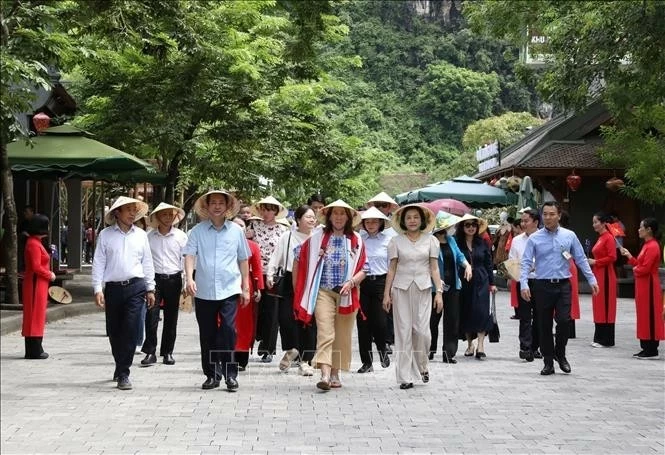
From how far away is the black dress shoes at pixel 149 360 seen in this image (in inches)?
468

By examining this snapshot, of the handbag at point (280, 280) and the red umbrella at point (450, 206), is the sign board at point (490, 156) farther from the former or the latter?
the handbag at point (280, 280)

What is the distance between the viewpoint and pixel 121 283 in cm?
991

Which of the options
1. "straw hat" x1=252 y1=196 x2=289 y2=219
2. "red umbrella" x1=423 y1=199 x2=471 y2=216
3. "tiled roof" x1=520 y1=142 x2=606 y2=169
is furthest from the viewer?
"tiled roof" x1=520 y1=142 x2=606 y2=169

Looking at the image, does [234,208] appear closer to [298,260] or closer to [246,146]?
[298,260]

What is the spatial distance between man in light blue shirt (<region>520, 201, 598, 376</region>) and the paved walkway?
302 mm

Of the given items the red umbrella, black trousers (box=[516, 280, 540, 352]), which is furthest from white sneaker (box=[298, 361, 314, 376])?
the red umbrella

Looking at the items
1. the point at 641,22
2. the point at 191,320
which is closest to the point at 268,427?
the point at 641,22

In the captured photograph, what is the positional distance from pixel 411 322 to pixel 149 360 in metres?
3.09

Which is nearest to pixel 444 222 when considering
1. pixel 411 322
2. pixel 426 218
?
pixel 426 218

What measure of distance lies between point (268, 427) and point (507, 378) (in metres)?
4.04

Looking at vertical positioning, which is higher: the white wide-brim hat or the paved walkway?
the white wide-brim hat

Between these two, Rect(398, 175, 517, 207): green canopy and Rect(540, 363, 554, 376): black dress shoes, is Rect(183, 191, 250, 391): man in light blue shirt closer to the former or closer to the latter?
Rect(540, 363, 554, 376): black dress shoes

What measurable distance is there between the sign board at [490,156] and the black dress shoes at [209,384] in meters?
23.1

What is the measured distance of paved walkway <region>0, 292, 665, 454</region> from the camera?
7238 millimetres
